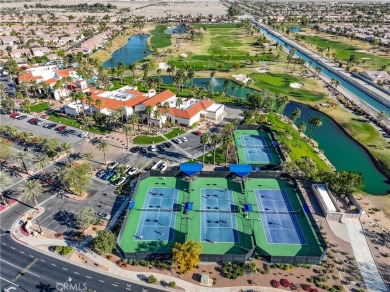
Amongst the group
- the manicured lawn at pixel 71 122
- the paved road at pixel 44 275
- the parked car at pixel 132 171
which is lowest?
the paved road at pixel 44 275

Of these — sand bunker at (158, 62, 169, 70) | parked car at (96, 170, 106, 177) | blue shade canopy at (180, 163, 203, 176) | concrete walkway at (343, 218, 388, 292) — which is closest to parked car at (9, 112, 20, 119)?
parked car at (96, 170, 106, 177)

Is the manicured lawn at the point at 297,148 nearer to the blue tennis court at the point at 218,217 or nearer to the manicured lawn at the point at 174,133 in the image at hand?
the blue tennis court at the point at 218,217

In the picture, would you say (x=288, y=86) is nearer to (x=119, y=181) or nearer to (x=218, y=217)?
(x=218, y=217)

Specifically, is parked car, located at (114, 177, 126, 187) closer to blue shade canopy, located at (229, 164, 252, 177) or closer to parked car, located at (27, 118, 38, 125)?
blue shade canopy, located at (229, 164, 252, 177)

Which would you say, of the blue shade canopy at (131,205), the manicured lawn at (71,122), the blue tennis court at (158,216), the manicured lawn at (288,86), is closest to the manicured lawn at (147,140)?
the manicured lawn at (71,122)

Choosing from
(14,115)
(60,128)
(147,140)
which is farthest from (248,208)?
(14,115)

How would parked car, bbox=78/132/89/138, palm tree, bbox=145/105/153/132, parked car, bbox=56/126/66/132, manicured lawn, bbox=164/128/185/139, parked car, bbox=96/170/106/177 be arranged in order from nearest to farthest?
parked car, bbox=96/170/106/177 → palm tree, bbox=145/105/153/132 → parked car, bbox=78/132/89/138 → manicured lawn, bbox=164/128/185/139 → parked car, bbox=56/126/66/132
